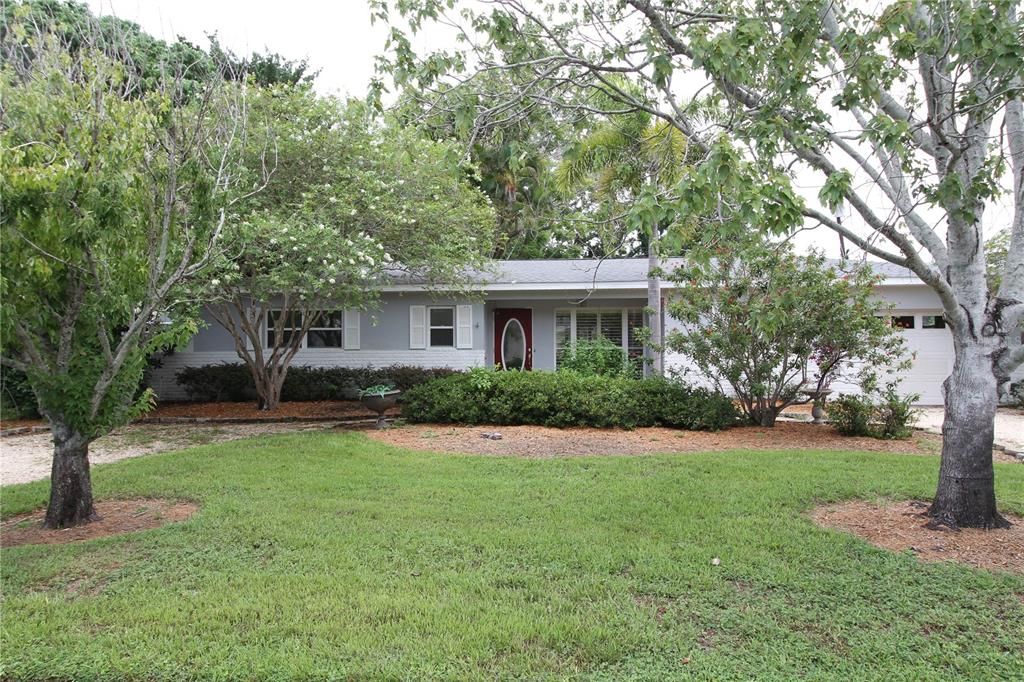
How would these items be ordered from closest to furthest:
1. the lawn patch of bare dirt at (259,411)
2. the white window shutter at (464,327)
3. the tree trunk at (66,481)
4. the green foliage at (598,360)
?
1. the tree trunk at (66,481)
2. the lawn patch of bare dirt at (259,411)
3. the green foliage at (598,360)
4. the white window shutter at (464,327)

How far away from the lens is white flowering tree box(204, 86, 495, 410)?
10.2m

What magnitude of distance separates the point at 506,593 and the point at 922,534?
138 inches

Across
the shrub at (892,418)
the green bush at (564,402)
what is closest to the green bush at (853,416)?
the shrub at (892,418)

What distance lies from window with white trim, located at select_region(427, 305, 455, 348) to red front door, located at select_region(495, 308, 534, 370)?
1278 millimetres

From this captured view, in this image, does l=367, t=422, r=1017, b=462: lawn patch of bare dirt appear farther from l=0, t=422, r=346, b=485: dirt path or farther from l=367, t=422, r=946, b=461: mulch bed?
l=0, t=422, r=346, b=485: dirt path

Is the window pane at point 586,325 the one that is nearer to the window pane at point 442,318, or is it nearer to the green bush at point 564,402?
the window pane at point 442,318

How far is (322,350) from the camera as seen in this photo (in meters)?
16.6

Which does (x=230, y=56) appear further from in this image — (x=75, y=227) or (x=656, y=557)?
(x=656, y=557)

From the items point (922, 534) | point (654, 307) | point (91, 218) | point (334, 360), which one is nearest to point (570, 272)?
point (654, 307)

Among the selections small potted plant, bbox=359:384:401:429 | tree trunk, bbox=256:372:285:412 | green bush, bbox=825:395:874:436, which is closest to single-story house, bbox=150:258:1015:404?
tree trunk, bbox=256:372:285:412

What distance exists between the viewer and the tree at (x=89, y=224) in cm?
466

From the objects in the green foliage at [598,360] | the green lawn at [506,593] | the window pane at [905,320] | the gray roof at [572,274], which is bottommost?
the green lawn at [506,593]

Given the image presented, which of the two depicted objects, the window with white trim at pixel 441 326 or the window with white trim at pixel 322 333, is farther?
the window with white trim at pixel 322 333

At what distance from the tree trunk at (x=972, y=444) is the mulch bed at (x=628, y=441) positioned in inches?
153
